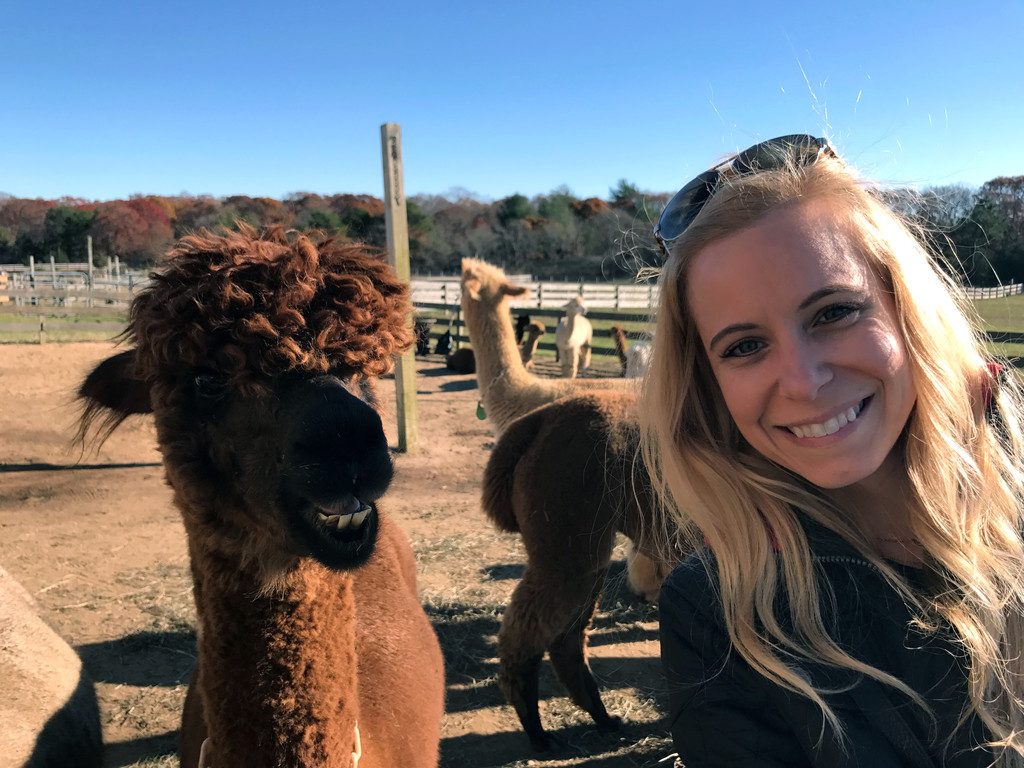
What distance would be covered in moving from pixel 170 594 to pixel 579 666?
309 cm

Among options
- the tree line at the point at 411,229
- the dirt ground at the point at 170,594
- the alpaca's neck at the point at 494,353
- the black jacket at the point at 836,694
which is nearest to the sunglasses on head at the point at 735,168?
the black jacket at the point at 836,694

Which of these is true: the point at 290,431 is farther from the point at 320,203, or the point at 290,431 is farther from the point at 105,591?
the point at 320,203

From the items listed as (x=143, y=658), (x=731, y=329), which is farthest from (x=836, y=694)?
(x=143, y=658)

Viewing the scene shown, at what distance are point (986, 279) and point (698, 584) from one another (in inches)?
505

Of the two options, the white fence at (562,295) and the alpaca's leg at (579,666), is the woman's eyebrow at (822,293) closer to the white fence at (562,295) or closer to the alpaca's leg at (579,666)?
the alpaca's leg at (579,666)

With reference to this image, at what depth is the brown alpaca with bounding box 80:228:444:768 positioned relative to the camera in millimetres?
1754

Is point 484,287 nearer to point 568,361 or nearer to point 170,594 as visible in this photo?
point 170,594

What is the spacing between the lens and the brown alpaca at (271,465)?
5.75 feet

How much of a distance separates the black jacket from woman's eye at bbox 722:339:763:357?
40cm

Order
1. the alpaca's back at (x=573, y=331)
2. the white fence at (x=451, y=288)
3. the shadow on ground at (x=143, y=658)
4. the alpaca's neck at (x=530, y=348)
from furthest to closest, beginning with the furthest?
the white fence at (x=451, y=288)
the alpaca's neck at (x=530, y=348)
the alpaca's back at (x=573, y=331)
the shadow on ground at (x=143, y=658)

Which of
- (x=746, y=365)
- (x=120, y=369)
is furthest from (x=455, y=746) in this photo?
(x=746, y=365)

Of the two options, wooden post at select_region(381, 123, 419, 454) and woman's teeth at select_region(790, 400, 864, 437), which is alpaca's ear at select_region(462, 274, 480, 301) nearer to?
wooden post at select_region(381, 123, 419, 454)

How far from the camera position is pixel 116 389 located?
7.36 feet

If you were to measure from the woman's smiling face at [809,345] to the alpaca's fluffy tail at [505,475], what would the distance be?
2.71 m
